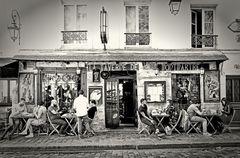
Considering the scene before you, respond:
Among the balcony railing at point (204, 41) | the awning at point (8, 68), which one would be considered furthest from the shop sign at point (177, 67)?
the awning at point (8, 68)

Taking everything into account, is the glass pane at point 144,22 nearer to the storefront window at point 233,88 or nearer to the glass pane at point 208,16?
the glass pane at point 208,16

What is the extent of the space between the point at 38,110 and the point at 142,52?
17.4 ft

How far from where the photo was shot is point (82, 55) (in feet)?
41.1

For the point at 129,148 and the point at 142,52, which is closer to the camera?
the point at 129,148

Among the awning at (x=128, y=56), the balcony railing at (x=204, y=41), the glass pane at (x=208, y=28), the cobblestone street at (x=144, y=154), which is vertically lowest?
the cobblestone street at (x=144, y=154)

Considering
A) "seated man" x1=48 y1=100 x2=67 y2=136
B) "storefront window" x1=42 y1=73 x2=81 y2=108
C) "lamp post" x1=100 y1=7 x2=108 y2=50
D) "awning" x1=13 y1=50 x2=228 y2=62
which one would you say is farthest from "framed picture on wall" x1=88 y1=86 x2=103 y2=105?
"lamp post" x1=100 y1=7 x2=108 y2=50

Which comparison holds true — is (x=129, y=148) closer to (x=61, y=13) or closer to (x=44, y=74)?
(x=44, y=74)

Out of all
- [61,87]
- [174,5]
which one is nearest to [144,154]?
[61,87]

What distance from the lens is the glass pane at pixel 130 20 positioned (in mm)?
13219

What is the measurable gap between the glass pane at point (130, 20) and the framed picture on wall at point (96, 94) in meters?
3.11

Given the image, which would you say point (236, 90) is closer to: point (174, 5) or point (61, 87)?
point (174, 5)

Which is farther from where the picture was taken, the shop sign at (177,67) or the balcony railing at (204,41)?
the balcony railing at (204,41)

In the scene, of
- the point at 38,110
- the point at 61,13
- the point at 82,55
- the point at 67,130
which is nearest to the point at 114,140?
the point at 67,130

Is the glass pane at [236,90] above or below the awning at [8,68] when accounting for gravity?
below
